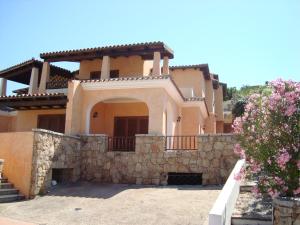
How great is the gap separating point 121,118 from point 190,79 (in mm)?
6842

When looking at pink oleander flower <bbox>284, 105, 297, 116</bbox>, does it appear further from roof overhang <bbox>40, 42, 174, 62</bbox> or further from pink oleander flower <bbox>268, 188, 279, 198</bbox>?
roof overhang <bbox>40, 42, 174, 62</bbox>

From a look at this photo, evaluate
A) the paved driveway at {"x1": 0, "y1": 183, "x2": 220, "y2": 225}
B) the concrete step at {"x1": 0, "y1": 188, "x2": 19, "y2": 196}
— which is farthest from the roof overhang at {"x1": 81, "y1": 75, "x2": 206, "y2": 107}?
the concrete step at {"x1": 0, "y1": 188, "x2": 19, "y2": 196}

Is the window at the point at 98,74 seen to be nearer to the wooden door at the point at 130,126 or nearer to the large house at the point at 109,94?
the large house at the point at 109,94

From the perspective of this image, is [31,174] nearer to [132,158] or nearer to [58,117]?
[132,158]

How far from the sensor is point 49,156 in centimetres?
1301

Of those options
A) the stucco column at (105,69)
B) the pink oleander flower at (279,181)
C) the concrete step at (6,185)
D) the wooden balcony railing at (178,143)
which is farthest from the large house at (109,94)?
the pink oleander flower at (279,181)

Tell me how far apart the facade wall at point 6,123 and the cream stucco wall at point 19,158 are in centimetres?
1077

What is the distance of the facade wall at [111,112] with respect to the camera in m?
18.8

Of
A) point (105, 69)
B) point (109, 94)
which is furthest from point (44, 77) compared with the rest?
point (109, 94)

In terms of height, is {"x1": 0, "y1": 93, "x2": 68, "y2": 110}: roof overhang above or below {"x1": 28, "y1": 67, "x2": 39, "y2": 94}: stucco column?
below

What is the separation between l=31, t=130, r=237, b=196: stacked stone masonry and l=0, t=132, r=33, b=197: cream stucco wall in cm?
45

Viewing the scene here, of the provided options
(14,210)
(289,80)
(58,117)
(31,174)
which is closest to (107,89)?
(58,117)

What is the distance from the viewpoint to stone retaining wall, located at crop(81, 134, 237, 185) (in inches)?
538

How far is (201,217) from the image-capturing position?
8.44m
